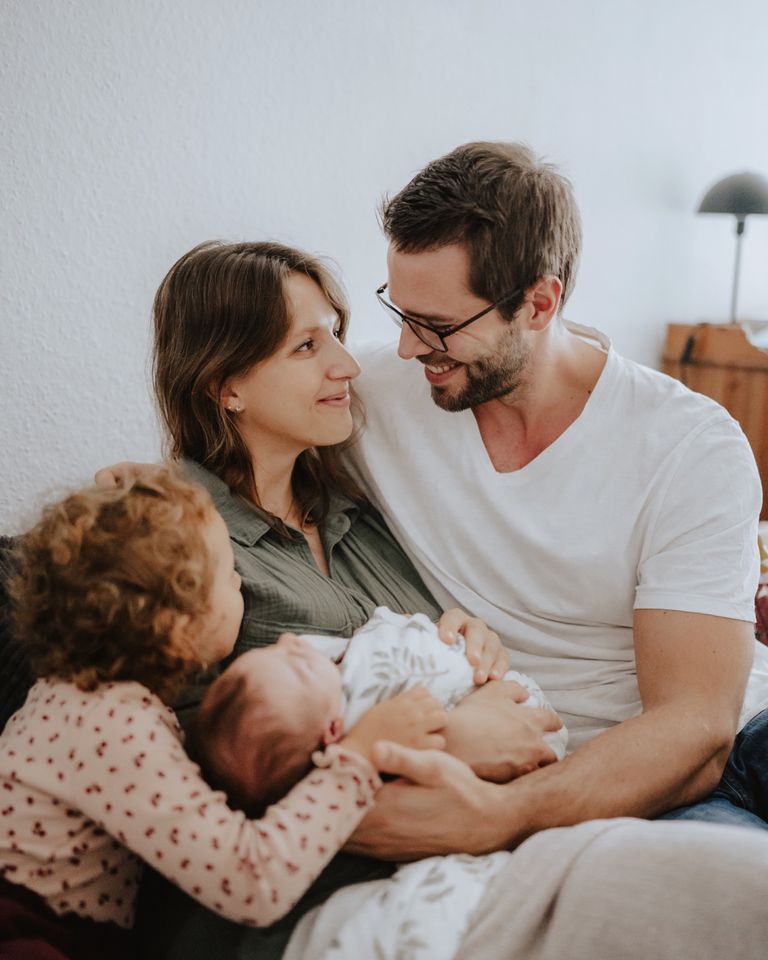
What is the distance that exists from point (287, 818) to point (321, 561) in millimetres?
642

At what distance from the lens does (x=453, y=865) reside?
1.12 meters

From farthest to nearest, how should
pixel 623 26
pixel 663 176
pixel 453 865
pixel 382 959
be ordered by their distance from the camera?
pixel 663 176
pixel 623 26
pixel 453 865
pixel 382 959

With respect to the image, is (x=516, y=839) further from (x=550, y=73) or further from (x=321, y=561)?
(x=550, y=73)

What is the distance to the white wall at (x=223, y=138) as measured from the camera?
1784 millimetres

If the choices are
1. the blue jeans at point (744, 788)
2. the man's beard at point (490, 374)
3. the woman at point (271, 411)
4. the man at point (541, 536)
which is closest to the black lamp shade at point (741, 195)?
the man at point (541, 536)

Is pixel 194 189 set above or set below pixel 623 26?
below

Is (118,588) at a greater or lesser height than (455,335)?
lesser

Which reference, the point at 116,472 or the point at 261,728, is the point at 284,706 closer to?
the point at 261,728

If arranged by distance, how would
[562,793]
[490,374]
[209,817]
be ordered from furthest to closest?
[490,374], [562,793], [209,817]

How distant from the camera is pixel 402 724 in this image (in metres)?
1.14

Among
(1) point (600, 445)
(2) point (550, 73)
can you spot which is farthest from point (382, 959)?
(2) point (550, 73)

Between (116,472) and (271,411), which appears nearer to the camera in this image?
(116,472)

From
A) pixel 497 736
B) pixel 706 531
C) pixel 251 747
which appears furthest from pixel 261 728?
pixel 706 531

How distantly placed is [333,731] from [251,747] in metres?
0.11
